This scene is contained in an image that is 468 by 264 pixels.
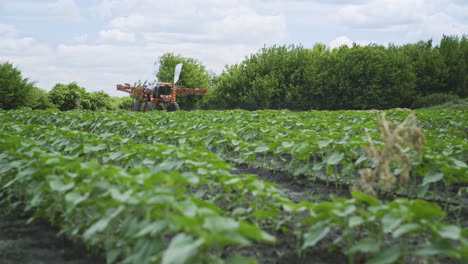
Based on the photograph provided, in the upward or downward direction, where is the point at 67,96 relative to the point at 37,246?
upward

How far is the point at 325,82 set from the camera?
2508 centimetres

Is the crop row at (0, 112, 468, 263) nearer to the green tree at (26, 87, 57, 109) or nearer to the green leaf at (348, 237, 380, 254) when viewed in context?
the green leaf at (348, 237, 380, 254)

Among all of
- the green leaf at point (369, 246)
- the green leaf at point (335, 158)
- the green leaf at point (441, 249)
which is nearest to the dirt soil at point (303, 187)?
the green leaf at point (335, 158)

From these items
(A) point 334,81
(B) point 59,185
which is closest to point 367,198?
(B) point 59,185

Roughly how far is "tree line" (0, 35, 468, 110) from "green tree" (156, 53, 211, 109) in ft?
20.6

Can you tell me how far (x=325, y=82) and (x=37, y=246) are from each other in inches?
939

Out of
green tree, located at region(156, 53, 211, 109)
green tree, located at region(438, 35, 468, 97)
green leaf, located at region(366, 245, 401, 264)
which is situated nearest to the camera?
green leaf, located at region(366, 245, 401, 264)

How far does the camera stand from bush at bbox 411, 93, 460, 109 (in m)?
25.0

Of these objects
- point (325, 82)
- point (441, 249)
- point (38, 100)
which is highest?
point (325, 82)

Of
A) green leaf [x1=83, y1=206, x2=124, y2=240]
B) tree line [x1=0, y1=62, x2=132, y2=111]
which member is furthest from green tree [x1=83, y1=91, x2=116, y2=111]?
green leaf [x1=83, y1=206, x2=124, y2=240]

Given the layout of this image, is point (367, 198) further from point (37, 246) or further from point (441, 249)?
point (37, 246)

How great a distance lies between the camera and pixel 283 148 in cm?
441

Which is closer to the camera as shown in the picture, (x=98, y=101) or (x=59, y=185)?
(x=59, y=185)

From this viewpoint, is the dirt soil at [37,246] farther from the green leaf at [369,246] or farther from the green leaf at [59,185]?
the green leaf at [369,246]
